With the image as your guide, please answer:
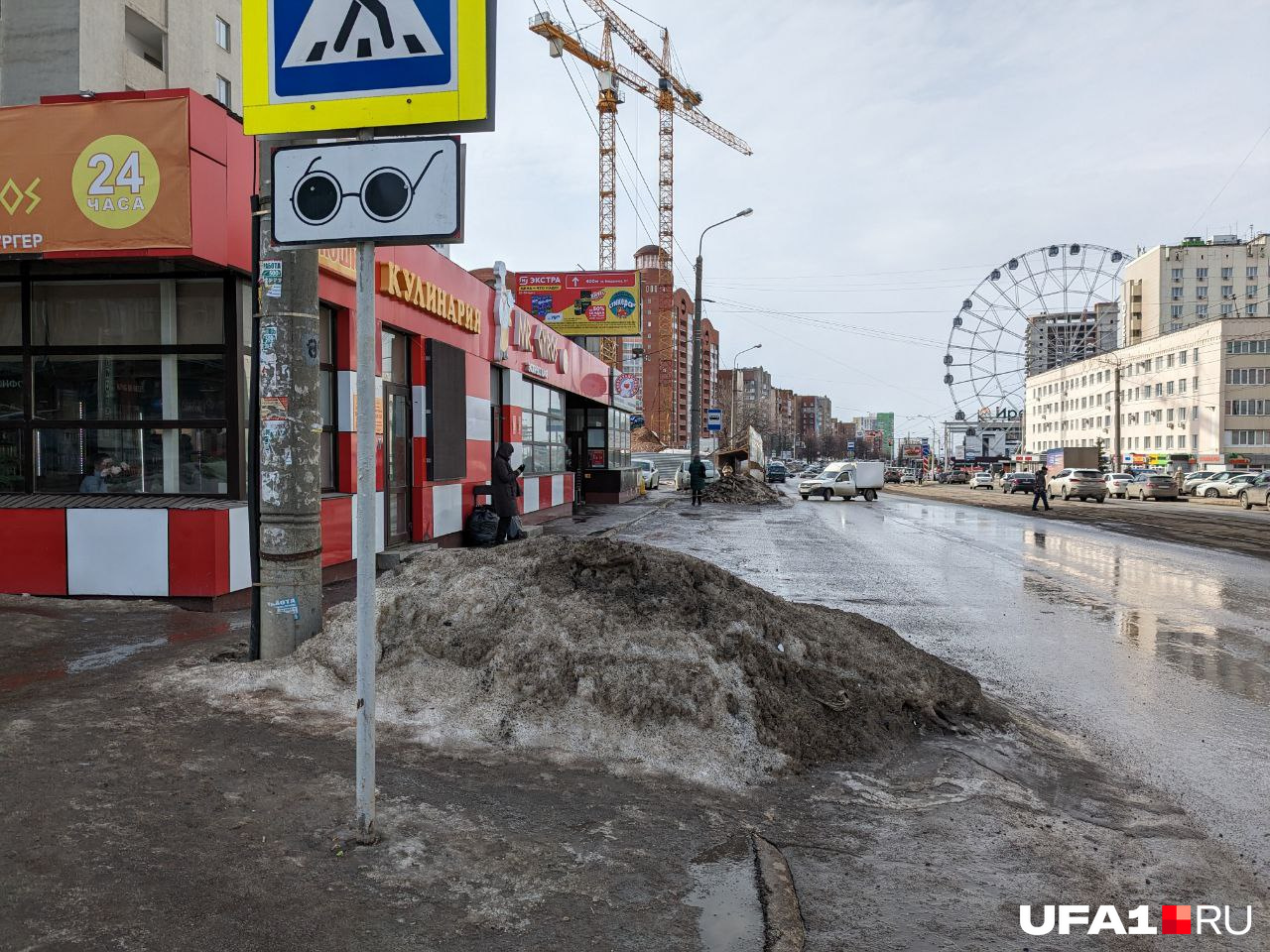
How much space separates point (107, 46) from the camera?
112 ft

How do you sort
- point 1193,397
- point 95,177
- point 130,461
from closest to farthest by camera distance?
point 95,177
point 130,461
point 1193,397

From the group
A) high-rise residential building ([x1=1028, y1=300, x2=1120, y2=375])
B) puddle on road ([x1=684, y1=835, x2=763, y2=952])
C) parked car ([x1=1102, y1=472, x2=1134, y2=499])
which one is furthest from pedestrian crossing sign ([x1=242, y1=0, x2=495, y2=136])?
high-rise residential building ([x1=1028, y1=300, x2=1120, y2=375])

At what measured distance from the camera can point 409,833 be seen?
3.33 meters

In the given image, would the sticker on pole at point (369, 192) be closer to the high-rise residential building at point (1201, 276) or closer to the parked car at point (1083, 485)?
the parked car at point (1083, 485)

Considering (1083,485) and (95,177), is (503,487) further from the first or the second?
(1083,485)

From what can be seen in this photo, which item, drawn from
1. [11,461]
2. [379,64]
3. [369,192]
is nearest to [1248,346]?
[11,461]

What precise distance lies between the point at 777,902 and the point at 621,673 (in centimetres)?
187

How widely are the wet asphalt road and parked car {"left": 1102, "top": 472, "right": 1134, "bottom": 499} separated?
109ft

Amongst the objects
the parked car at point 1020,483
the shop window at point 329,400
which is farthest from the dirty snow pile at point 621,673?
the parked car at point 1020,483

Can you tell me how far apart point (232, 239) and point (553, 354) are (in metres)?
13.9

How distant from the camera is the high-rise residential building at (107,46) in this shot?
107 ft

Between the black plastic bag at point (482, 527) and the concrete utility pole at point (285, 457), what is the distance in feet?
28.6

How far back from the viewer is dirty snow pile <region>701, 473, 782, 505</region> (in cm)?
3441

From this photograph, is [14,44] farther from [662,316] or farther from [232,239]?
[662,316]
